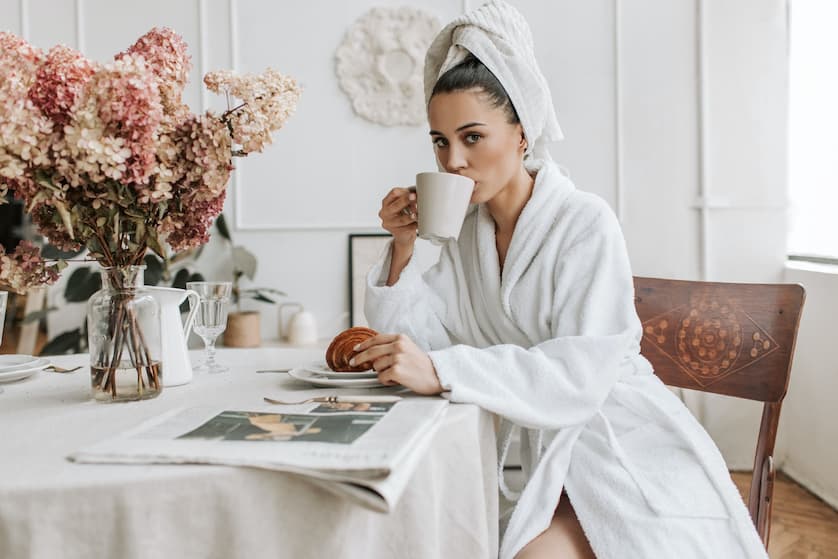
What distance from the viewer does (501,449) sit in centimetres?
145

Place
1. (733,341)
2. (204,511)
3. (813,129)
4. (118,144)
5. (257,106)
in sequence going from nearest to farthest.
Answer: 1. (204,511)
2. (118,144)
3. (257,106)
4. (733,341)
5. (813,129)

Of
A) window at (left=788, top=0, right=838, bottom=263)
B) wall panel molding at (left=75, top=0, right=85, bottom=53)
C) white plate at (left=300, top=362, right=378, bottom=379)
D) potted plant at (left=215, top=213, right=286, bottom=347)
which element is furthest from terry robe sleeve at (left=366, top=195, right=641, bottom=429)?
wall panel molding at (left=75, top=0, right=85, bottom=53)

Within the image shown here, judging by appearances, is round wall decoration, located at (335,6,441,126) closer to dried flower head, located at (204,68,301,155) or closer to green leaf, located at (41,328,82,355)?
green leaf, located at (41,328,82,355)

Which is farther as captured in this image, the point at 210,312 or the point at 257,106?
the point at 210,312

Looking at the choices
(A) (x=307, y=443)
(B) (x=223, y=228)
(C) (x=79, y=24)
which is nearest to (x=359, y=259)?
(B) (x=223, y=228)

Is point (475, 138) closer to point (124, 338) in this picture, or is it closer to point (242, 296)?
point (124, 338)

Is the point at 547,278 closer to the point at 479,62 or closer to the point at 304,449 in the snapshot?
the point at 479,62

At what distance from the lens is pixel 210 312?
1.44 metres

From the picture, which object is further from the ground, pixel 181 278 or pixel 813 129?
pixel 813 129

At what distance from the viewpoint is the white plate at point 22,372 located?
1.31 m

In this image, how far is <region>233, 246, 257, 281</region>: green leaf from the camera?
3.56 metres

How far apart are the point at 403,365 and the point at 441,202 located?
353mm

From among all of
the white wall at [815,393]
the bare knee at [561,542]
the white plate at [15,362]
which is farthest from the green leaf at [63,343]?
the white wall at [815,393]

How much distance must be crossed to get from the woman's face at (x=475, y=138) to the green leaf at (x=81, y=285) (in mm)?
2582
